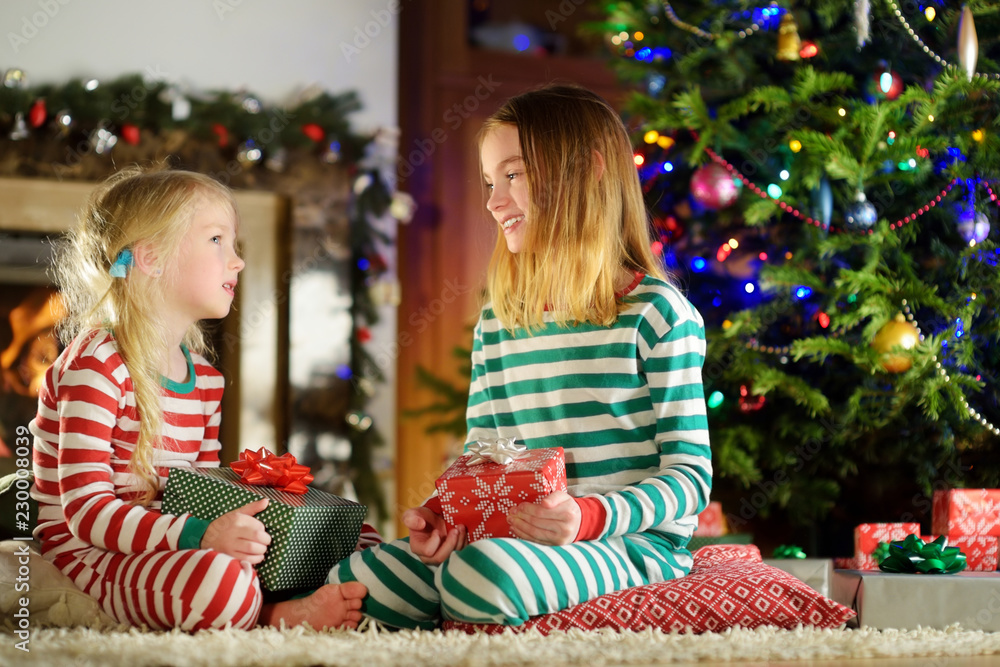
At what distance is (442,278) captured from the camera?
3742 millimetres

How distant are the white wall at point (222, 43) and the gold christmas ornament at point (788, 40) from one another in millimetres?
1785

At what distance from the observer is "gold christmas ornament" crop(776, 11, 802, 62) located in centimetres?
228

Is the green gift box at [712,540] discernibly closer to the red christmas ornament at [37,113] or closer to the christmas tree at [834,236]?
the christmas tree at [834,236]

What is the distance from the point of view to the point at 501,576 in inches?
46.8

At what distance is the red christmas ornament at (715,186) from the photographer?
2273mm

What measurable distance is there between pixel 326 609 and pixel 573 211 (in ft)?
2.33

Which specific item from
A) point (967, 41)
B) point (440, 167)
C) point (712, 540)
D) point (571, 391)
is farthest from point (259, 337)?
point (967, 41)

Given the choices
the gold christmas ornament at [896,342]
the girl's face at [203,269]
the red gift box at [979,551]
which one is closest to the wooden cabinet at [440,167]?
the gold christmas ornament at [896,342]

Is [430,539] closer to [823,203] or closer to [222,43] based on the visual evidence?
[823,203]

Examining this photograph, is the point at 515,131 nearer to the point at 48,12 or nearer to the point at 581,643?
the point at 581,643

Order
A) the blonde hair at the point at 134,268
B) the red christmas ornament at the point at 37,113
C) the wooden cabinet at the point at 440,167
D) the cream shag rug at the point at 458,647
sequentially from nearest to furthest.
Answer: the cream shag rug at the point at 458,647
the blonde hair at the point at 134,268
the red christmas ornament at the point at 37,113
the wooden cabinet at the point at 440,167

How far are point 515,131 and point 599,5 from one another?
1.28m

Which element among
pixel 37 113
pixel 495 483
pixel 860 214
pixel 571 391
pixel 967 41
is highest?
pixel 37 113

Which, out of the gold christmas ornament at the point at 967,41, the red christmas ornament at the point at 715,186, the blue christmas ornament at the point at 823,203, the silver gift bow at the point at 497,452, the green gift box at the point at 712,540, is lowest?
the green gift box at the point at 712,540
